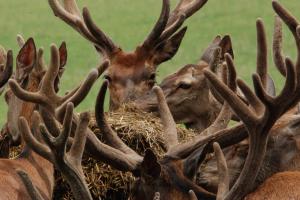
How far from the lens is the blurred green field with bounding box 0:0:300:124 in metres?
21.9

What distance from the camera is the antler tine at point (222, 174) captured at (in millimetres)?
6879

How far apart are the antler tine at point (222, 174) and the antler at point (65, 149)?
729 millimetres

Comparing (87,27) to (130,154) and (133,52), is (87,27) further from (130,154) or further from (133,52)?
(130,154)

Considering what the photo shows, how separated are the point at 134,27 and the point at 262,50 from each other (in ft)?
62.1

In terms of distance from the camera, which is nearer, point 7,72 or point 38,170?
point 38,170

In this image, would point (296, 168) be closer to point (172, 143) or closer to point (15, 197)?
point (172, 143)

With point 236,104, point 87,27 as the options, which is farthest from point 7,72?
point 236,104

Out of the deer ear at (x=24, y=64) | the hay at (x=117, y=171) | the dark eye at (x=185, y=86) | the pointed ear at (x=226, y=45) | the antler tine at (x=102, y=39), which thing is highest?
the antler tine at (x=102, y=39)

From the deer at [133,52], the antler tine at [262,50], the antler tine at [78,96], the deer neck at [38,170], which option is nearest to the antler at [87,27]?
the deer at [133,52]

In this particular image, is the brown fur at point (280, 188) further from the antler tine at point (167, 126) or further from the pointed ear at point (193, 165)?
the antler tine at point (167, 126)

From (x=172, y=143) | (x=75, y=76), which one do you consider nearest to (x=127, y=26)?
(x=75, y=76)

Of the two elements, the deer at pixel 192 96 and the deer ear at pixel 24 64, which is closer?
the deer ear at pixel 24 64

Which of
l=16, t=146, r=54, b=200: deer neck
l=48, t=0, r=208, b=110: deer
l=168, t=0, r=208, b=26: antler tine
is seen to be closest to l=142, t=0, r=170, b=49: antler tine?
l=48, t=0, r=208, b=110: deer

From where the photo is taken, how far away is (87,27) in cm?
1066
